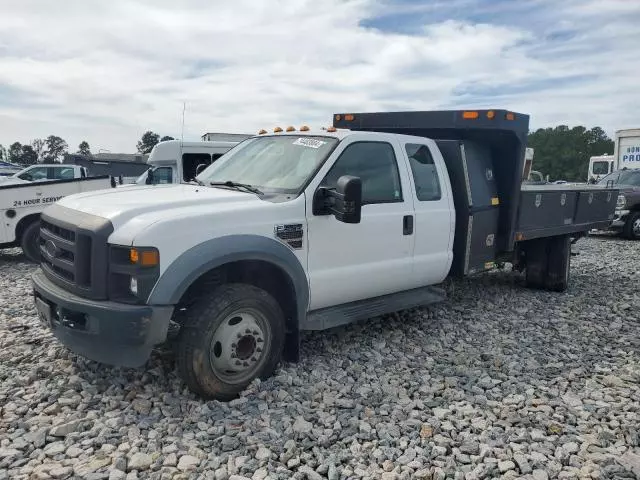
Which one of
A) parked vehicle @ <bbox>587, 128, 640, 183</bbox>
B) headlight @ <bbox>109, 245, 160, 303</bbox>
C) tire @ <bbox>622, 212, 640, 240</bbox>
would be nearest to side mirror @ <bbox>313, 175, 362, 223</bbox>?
headlight @ <bbox>109, 245, 160, 303</bbox>

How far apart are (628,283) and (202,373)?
22.9 feet

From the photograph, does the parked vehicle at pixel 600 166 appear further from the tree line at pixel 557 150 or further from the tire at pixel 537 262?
the tree line at pixel 557 150

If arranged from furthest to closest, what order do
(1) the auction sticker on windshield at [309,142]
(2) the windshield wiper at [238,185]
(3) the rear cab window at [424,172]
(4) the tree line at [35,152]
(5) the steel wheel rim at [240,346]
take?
(4) the tree line at [35,152] → (3) the rear cab window at [424,172] → (1) the auction sticker on windshield at [309,142] → (2) the windshield wiper at [238,185] → (5) the steel wheel rim at [240,346]

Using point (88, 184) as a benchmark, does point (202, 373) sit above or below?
below

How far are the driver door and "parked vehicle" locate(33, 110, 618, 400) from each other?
0.04 feet

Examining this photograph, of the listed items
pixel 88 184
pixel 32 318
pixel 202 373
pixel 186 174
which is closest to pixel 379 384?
pixel 202 373

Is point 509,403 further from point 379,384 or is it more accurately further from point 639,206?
point 639,206

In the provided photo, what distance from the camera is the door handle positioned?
495cm

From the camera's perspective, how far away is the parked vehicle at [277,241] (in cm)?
350

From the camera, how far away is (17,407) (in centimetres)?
366

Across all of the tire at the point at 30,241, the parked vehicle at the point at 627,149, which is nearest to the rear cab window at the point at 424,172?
the tire at the point at 30,241

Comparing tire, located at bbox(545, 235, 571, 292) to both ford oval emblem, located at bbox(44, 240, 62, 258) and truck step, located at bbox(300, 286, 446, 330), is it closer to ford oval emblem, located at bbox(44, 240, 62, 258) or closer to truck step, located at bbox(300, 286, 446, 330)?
truck step, located at bbox(300, 286, 446, 330)

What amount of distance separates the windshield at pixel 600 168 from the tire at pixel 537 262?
19.3 meters

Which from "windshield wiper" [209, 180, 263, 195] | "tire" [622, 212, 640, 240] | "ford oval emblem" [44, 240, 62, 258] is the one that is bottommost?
"tire" [622, 212, 640, 240]
